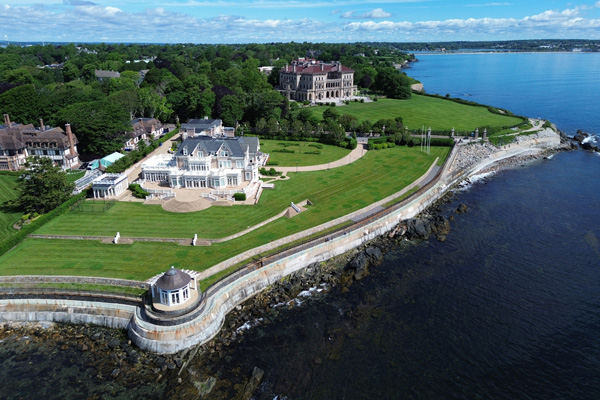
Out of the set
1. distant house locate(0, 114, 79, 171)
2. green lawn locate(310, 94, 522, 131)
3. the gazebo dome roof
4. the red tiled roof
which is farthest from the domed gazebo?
the red tiled roof

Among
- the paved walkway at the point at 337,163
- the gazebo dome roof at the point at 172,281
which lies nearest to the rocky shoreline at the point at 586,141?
the paved walkway at the point at 337,163

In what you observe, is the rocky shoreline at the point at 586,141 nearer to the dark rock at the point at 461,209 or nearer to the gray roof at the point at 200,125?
the dark rock at the point at 461,209

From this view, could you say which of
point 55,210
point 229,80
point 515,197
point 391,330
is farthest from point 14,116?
point 515,197

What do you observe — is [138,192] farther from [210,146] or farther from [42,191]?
[210,146]

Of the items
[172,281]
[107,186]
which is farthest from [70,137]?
[172,281]

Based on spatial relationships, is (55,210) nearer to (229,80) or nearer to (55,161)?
(55,161)

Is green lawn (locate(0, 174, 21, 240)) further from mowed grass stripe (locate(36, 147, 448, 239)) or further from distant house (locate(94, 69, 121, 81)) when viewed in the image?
distant house (locate(94, 69, 121, 81))

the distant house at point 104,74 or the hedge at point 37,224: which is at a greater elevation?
the distant house at point 104,74
